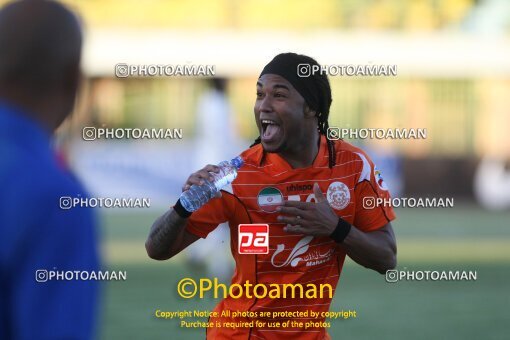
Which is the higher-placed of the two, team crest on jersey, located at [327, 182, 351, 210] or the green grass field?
team crest on jersey, located at [327, 182, 351, 210]

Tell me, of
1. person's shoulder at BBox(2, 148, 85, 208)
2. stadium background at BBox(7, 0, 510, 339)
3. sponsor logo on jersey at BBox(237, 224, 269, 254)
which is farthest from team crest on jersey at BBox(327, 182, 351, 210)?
stadium background at BBox(7, 0, 510, 339)

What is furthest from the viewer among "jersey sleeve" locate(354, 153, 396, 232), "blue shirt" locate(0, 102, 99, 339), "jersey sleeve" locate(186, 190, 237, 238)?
"jersey sleeve" locate(354, 153, 396, 232)

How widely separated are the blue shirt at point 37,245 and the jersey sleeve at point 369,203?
2368mm

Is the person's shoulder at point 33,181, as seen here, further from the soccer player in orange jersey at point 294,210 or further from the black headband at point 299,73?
the black headband at point 299,73

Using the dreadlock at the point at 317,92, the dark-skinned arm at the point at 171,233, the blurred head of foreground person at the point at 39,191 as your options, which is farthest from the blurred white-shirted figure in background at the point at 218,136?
the blurred head of foreground person at the point at 39,191

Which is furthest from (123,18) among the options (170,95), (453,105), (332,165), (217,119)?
(332,165)

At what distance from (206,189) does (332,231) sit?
1.62ft

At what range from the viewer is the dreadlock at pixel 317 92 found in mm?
4020

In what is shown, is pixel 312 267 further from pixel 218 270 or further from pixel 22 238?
pixel 218 270

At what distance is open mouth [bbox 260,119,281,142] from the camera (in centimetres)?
398

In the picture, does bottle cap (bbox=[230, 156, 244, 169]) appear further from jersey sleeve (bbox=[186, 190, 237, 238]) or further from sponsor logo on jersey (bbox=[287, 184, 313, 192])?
sponsor logo on jersey (bbox=[287, 184, 313, 192])

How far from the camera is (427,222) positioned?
1925 cm

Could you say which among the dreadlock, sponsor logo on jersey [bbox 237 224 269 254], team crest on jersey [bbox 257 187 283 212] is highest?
the dreadlock

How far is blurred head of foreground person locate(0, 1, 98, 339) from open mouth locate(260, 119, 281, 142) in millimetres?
2077
